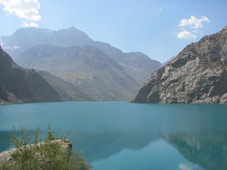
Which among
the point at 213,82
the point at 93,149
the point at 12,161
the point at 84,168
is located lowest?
the point at 93,149

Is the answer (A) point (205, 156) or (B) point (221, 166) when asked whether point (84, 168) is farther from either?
(A) point (205, 156)

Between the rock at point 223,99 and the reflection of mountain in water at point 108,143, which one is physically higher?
the rock at point 223,99

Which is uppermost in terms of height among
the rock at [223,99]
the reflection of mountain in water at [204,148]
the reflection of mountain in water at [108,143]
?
the rock at [223,99]

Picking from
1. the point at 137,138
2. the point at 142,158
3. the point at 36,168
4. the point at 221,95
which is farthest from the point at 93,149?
the point at 221,95

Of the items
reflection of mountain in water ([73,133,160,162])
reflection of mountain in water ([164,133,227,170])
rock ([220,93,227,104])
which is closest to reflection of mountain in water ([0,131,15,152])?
reflection of mountain in water ([73,133,160,162])

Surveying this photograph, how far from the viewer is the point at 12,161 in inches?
628

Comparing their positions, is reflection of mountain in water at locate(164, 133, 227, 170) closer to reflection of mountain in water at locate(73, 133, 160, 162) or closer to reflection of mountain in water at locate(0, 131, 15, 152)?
reflection of mountain in water at locate(73, 133, 160, 162)

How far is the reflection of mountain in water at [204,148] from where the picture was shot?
33.3m

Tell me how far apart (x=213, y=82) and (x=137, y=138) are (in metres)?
169

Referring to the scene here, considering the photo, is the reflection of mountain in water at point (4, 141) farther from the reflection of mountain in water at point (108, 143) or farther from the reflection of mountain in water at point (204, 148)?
the reflection of mountain in water at point (204, 148)

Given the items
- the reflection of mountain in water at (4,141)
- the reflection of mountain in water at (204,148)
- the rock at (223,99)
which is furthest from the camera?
the rock at (223,99)

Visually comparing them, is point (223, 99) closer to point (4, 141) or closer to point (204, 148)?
point (204, 148)

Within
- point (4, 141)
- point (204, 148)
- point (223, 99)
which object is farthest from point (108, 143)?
point (223, 99)

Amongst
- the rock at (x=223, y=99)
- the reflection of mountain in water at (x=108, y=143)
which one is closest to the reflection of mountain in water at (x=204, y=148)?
the reflection of mountain in water at (x=108, y=143)
